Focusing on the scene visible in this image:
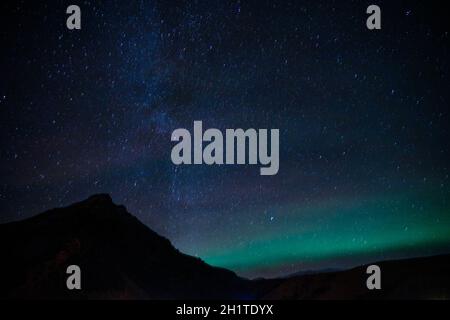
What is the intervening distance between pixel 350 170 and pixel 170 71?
1.61 meters

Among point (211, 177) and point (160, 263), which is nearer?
point (211, 177)

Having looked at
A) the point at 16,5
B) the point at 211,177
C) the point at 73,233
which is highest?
the point at 16,5

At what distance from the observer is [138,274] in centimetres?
434

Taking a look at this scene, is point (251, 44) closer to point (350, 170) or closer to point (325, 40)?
point (325, 40)

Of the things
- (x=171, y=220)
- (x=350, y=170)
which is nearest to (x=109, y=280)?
(x=171, y=220)

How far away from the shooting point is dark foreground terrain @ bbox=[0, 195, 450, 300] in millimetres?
4137

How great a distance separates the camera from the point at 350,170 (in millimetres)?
4246

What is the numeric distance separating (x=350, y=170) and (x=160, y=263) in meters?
1.94

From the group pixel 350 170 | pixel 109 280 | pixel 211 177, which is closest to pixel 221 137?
pixel 211 177

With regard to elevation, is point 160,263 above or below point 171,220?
below

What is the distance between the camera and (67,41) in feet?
13.9

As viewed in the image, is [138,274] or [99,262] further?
[99,262]

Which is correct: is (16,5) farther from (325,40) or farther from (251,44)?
(325,40)

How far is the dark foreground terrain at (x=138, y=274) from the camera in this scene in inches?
163
